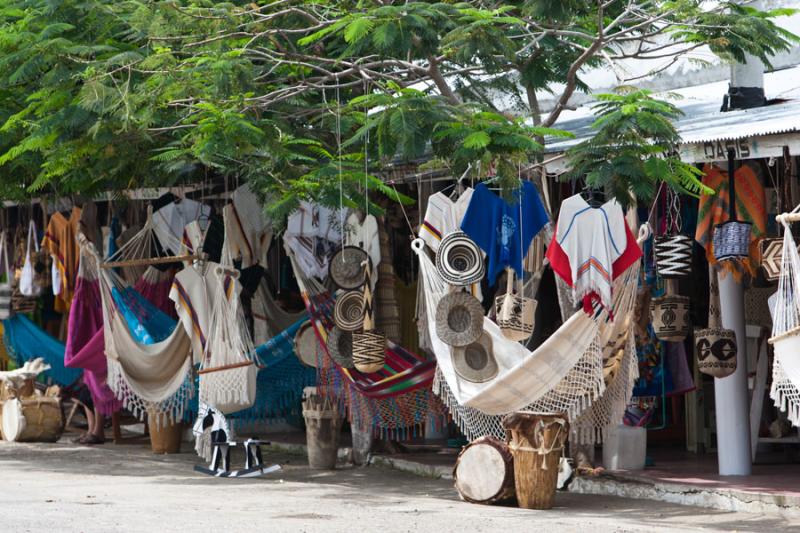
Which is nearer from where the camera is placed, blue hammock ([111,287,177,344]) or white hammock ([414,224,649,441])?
white hammock ([414,224,649,441])

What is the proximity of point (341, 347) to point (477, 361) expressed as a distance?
137 cm

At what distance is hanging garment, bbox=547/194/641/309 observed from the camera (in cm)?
739

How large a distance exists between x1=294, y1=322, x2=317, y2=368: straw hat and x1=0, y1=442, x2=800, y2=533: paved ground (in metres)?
0.78

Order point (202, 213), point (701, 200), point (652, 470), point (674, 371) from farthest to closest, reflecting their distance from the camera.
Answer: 1. point (202, 213)
2. point (674, 371)
3. point (652, 470)
4. point (701, 200)

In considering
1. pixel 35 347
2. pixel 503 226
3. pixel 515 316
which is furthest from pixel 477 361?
pixel 35 347

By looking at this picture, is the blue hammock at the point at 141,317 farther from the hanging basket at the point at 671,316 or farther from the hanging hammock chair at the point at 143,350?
the hanging basket at the point at 671,316

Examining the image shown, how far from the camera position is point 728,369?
7.82 m

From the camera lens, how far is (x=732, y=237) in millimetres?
7312

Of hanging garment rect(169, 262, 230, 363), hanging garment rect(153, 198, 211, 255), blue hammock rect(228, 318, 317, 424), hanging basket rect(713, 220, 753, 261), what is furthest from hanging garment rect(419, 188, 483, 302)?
hanging garment rect(153, 198, 211, 255)

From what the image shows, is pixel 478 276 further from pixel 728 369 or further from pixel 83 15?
pixel 83 15

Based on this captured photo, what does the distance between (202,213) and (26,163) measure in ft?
4.29

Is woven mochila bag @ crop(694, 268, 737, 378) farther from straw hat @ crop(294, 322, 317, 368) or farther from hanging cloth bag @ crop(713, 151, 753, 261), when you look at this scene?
straw hat @ crop(294, 322, 317, 368)

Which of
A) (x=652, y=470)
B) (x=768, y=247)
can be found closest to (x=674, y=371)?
(x=652, y=470)

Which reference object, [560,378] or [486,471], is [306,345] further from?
[560,378]
